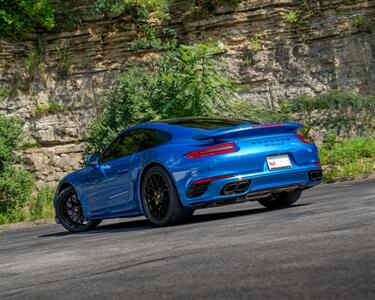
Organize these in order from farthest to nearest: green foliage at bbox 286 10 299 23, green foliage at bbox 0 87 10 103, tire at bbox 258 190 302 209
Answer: green foliage at bbox 0 87 10 103
green foliage at bbox 286 10 299 23
tire at bbox 258 190 302 209

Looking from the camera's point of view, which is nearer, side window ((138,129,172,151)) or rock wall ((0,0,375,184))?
side window ((138,129,172,151))

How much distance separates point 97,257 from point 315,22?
816 inches

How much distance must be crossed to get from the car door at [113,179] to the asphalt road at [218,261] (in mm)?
1059

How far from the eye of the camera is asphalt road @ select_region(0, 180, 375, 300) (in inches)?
191

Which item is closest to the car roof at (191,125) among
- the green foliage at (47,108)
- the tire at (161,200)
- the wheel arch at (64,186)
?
the tire at (161,200)

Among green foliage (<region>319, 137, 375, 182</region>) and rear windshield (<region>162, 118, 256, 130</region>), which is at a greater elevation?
rear windshield (<region>162, 118, 256, 130</region>)

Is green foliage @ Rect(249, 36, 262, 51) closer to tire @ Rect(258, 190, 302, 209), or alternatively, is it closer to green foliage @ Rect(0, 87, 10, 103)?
green foliage @ Rect(0, 87, 10, 103)

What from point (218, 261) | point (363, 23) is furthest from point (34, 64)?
point (218, 261)

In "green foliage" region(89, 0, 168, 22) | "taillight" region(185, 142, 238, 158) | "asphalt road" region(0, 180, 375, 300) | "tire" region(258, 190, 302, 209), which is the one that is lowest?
"tire" region(258, 190, 302, 209)

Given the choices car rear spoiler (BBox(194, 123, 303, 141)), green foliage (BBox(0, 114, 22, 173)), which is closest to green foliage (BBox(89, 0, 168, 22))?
green foliage (BBox(0, 114, 22, 173))

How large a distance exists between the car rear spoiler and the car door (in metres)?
1.33

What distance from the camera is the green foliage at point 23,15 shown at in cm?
2727

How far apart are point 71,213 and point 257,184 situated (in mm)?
3433

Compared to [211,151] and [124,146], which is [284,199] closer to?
[211,151]
